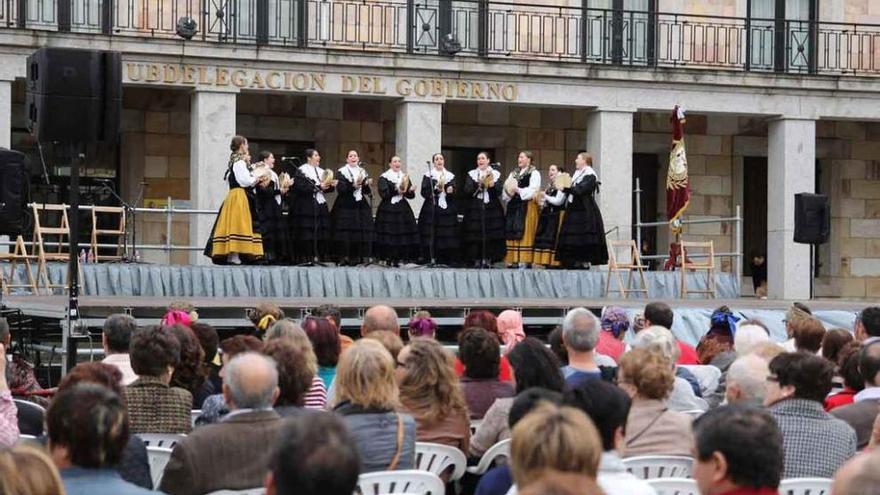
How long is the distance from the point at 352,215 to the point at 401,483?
514 inches

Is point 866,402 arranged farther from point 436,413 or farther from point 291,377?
point 291,377

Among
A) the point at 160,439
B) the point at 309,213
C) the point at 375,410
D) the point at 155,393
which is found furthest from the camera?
the point at 309,213

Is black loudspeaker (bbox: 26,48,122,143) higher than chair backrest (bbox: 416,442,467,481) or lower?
higher

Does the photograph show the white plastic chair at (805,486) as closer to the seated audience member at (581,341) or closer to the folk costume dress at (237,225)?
the seated audience member at (581,341)

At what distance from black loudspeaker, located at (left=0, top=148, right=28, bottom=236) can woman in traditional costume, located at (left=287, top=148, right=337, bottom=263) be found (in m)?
3.89

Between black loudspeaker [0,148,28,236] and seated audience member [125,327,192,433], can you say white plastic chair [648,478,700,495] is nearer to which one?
seated audience member [125,327,192,433]

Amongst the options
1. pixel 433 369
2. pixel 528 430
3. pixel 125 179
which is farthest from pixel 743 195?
pixel 528 430

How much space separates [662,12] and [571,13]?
140 cm

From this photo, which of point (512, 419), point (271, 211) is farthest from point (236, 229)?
point (512, 419)

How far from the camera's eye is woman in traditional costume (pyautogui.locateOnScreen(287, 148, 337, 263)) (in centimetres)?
1761

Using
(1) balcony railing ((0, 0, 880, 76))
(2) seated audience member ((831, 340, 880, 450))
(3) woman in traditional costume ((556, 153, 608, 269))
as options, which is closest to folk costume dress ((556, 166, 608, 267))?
(3) woman in traditional costume ((556, 153, 608, 269))

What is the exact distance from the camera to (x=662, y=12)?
2397 centimetres

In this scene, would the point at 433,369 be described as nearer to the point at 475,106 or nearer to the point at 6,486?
the point at 6,486

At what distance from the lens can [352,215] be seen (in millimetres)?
18312
